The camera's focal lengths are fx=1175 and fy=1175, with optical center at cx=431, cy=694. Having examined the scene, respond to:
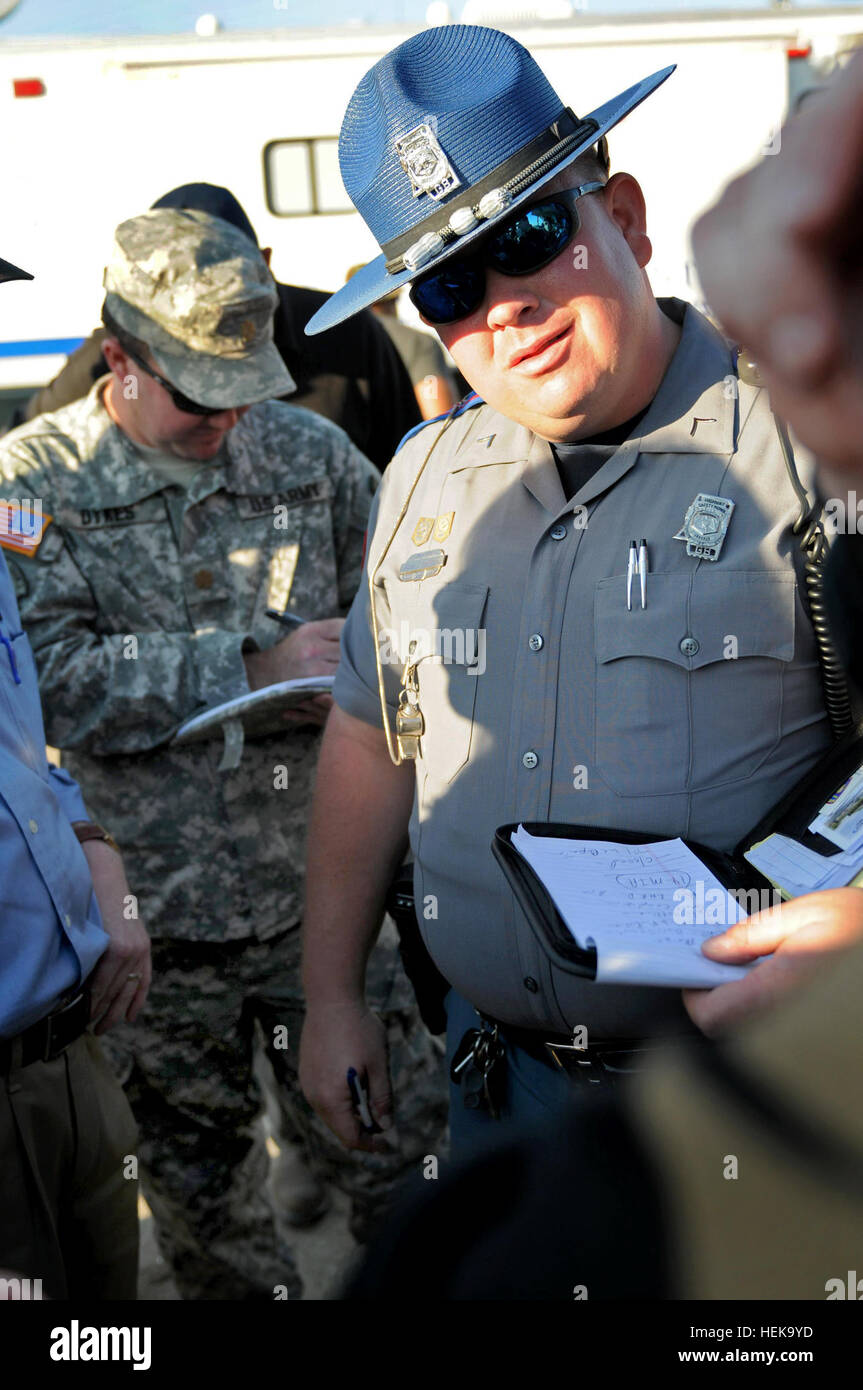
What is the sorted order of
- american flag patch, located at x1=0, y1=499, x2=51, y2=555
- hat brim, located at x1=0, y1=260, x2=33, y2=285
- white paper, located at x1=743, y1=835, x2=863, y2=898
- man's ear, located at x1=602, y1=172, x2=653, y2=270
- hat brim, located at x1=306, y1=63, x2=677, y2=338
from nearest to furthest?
1. white paper, located at x1=743, y1=835, x2=863, y2=898
2. hat brim, located at x1=306, y1=63, x2=677, y2=338
3. man's ear, located at x1=602, y1=172, x2=653, y2=270
4. hat brim, located at x1=0, y1=260, x2=33, y2=285
5. american flag patch, located at x1=0, y1=499, x2=51, y2=555

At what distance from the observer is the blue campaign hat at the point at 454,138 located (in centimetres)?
170

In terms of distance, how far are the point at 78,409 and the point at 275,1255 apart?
2114 mm

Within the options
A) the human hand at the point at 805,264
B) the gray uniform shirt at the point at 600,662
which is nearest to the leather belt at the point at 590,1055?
the gray uniform shirt at the point at 600,662


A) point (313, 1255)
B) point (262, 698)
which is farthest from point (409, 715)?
point (313, 1255)

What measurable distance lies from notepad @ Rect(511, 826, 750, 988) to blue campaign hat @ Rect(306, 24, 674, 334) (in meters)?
0.87

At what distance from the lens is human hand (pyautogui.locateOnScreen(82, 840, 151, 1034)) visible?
2.09 m

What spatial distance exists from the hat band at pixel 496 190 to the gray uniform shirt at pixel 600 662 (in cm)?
33

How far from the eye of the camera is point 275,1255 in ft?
9.40

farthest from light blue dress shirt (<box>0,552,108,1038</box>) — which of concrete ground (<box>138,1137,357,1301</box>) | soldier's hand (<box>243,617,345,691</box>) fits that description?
concrete ground (<box>138,1137,357,1301</box>)

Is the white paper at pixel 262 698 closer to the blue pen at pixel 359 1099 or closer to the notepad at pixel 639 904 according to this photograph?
the blue pen at pixel 359 1099

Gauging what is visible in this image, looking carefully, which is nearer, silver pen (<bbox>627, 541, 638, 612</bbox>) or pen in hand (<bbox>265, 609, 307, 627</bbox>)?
silver pen (<bbox>627, 541, 638, 612</bbox>)

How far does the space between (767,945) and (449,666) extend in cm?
78

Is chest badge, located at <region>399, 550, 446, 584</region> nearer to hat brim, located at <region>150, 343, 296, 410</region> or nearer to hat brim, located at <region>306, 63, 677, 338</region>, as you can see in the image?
hat brim, located at <region>306, 63, 677, 338</region>

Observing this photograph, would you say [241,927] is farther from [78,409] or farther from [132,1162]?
[78,409]
